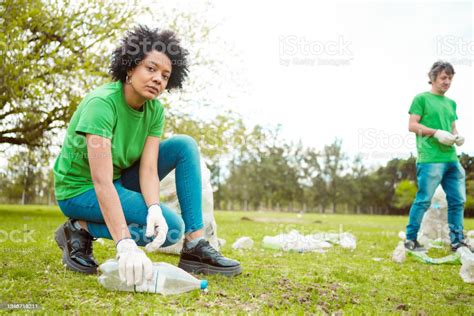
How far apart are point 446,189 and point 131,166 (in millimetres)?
3962

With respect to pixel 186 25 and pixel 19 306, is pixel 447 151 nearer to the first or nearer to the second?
pixel 19 306

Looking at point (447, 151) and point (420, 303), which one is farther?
point (447, 151)

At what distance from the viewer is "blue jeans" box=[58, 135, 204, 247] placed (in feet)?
9.18

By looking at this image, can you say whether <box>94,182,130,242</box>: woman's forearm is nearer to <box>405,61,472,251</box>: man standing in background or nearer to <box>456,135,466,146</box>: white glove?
<box>405,61,472,251</box>: man standing in background

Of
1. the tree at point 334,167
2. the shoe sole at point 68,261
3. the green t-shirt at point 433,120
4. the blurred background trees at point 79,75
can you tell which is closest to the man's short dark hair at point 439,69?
the green t-shirt at point 433,120

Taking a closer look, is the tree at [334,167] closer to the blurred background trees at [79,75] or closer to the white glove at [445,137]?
the blurred background trees at [79,75]

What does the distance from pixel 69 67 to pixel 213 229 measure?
8278 millimetres

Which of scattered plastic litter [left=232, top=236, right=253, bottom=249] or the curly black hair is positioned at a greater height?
the curly black hair

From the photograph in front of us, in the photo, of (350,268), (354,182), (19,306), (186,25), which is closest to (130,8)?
(186,25)

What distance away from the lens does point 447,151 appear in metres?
5.12

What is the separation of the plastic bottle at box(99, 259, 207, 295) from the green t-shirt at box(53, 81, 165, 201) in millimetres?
628

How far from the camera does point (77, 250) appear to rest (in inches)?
116

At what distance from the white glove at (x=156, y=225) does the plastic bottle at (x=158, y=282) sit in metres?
0.18
